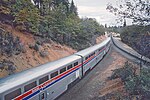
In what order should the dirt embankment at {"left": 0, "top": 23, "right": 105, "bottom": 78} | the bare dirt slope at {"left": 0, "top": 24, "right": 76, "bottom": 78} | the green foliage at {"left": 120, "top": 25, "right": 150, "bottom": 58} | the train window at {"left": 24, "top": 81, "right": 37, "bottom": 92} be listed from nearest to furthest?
the train window at {"left": 24, "top": 81, "right": 37, "bottom": 92} → the green foliage at {"left": 120, "top": 25, "right": 150, "bottom": 58} → the dirt embankment at {"left": 0, "top": 23, "right": 105, "bottom": 78} → the bare dirt slope at {"left": 0, "top": 24, "right": 76, "bottom": 78}

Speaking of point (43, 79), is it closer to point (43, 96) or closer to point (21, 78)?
point (43, 96)

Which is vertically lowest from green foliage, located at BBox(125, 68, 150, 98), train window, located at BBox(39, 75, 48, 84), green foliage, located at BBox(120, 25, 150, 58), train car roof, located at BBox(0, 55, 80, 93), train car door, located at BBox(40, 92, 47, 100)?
train car door, located at BBox(40, 92, 47, 100)

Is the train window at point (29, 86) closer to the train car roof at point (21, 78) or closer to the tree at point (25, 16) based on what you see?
the train car roof at point (21, 78)

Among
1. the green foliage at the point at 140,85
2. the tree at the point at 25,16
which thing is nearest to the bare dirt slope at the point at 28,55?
the tree at the point at 25,16

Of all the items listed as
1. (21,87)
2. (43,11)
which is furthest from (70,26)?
(21,87)

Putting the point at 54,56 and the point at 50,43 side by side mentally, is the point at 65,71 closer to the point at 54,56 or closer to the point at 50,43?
the point at 54,56

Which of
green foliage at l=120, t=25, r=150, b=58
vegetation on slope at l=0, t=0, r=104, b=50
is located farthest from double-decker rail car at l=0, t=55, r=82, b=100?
vegetation on slope at l=0, t=0, r=104, b=50

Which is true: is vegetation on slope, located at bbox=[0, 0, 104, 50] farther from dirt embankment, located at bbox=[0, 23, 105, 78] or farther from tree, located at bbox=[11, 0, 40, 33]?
dirt embankment, located at bbox=[0, 23, 105, 78]

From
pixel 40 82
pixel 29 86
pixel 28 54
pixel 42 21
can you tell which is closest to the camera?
pixel 29 86

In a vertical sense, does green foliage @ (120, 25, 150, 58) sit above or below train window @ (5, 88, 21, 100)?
above

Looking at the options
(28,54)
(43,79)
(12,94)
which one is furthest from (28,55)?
(12,94)

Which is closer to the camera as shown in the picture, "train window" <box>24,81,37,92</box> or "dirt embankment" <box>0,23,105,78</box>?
"train window" <box>24,81,37,92</box>

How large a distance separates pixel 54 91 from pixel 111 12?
6286 mm

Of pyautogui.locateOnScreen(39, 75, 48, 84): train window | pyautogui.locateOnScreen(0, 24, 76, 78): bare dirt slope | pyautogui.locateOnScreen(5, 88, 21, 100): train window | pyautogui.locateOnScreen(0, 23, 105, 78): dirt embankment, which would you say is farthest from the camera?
pyautogui.locateOnScreen(0, 24, 76, 78): bare dirt slope
